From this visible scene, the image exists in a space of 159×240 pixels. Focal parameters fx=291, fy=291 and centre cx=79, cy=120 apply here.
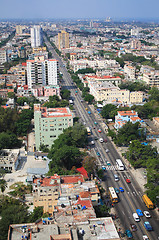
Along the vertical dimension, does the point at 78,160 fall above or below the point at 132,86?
below

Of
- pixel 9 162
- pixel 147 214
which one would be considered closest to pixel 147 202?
pixel 147 214

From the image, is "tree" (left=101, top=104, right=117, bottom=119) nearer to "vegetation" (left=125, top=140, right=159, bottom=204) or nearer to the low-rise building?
"vegetation" (left=125, top=140, right=159, bottom=204)

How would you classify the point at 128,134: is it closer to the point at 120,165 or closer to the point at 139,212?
the point at 120,165

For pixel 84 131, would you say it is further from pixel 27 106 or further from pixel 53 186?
pixel 27 106

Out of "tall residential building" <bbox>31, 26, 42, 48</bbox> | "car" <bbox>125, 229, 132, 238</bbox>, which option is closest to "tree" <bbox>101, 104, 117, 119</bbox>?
"car" <bbox>125, 229, 132, 238</bbox>

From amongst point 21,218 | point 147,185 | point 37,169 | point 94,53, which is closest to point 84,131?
point 37,169

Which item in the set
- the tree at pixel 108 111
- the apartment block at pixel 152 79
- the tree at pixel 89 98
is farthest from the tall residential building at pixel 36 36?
the tree at pixel 108 111
